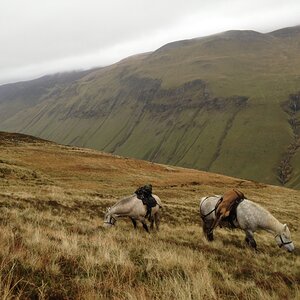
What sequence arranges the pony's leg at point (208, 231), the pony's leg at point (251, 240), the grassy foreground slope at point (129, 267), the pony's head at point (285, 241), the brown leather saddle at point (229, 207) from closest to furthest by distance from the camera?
the grassy foreground slope at point (129, 267) < the pony's leg at point (251, 240) < the pony's head at point (285, 241) < the brown leather saddle at point (229, 207) < the pony's leg at point (208, 231)

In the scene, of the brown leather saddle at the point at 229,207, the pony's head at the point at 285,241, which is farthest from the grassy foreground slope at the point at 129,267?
the brown leather saddle at the point at 229,207

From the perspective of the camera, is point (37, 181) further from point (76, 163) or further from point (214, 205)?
point (214, 205)

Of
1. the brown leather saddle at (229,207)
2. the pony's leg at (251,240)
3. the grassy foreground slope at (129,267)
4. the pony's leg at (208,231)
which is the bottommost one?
the pony's leg at (208,231)

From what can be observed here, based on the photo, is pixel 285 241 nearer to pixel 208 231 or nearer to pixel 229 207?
pixel 229 207

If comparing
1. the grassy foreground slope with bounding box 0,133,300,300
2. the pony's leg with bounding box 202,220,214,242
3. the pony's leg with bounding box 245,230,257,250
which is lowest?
the pony's leg with bounding box 202,220,214,242

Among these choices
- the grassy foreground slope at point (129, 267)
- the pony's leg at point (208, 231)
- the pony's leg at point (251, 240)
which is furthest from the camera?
the pony's leg at point (208, 231)

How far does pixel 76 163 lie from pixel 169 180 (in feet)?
49.6

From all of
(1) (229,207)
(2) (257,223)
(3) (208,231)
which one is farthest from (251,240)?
(3) (208,231)

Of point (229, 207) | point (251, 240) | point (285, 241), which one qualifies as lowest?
point (285, 241)

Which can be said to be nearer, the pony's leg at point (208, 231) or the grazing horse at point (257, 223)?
the grazing horse at point (257, 223)

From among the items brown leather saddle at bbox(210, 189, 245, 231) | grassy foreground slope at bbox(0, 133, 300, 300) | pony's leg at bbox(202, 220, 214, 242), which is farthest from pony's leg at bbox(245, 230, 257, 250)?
pony's leg at bbox(202, 220, 214, 242)

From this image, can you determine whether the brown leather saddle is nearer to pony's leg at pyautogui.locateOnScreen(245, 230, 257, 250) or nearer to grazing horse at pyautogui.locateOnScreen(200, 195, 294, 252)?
grazing horse at pyautogui.locateOnScreen(200, 195, 294, 252)

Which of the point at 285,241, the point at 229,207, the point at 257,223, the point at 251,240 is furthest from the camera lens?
the point at 229,207

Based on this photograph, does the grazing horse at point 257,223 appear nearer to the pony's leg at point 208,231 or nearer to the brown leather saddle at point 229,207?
the brown leather saddle at point 229,207
